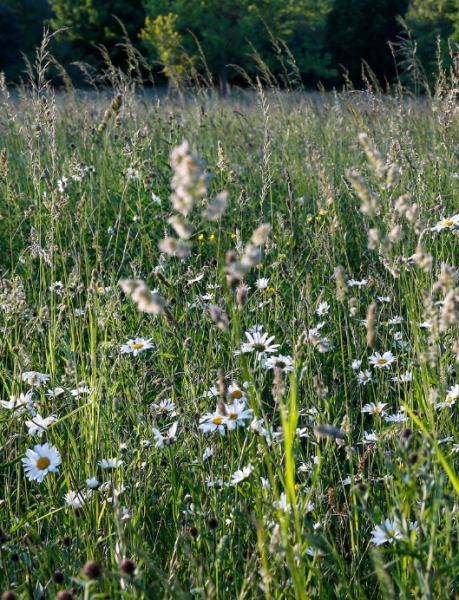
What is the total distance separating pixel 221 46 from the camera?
25.2m

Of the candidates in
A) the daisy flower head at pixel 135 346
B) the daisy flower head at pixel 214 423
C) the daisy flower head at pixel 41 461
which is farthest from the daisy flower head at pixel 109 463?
the daisy flower head at pixel 135 346

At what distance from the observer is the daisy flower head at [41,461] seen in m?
1.27

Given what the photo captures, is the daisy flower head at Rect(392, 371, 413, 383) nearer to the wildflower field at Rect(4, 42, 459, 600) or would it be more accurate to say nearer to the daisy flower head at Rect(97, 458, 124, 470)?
Answer: the wildflower field at Rect(4, 42, 459, 600)

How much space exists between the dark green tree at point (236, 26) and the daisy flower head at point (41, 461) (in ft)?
84.2

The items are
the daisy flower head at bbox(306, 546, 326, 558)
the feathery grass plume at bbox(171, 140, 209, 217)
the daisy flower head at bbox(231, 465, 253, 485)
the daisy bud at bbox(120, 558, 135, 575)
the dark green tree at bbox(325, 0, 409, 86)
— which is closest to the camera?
the feathery grass plume at bbox(171, 140, 209, 217)

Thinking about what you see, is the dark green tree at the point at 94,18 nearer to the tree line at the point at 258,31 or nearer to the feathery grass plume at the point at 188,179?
the tree line at the point at 258,31

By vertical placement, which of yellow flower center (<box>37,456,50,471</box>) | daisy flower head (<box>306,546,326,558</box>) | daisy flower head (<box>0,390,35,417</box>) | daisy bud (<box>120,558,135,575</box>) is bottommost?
daisy flower head (<box>306,546,326,558</box>)

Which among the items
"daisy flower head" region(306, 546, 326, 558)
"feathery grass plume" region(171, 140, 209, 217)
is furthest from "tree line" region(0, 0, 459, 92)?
"feathery grass plume" region(171, 140, 209, 217)

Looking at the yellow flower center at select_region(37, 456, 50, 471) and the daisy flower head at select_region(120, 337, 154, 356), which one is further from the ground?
the daisy flower head at select_region(120, 337, 154, 356)

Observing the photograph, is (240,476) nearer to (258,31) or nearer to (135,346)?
(135,346)

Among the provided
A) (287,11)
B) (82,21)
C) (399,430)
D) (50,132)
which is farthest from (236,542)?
(82,21)

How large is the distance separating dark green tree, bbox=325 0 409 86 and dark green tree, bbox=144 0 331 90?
1.36 meters

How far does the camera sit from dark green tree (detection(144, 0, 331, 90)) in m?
25.2

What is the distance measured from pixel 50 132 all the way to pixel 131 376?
1.17 metres
